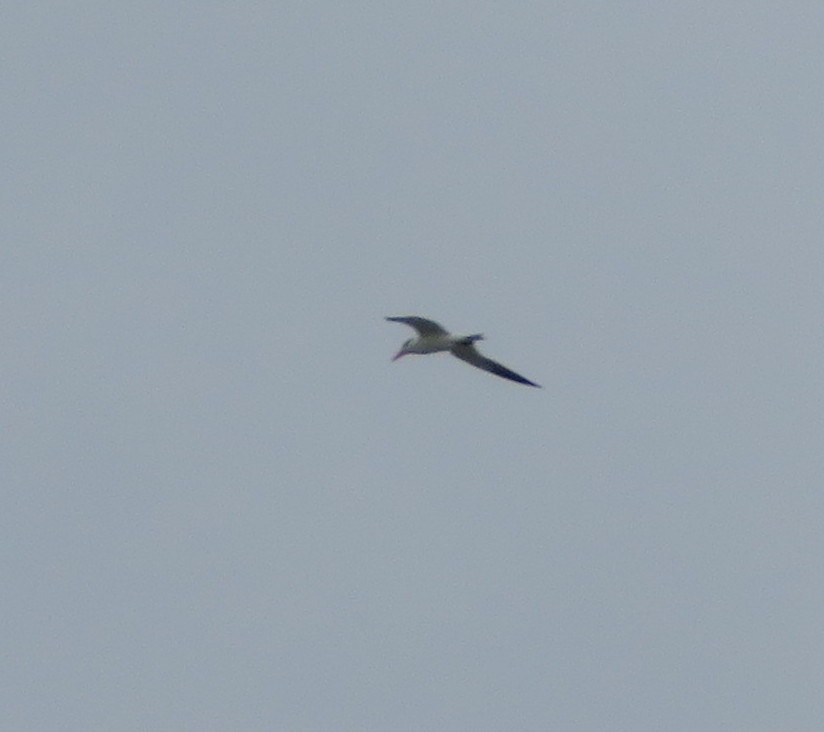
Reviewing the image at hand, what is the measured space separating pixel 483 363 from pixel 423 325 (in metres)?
2.42

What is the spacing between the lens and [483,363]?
3953 cm

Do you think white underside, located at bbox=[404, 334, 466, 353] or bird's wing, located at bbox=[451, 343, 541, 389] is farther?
bird's wing, located at bbox=[451, 343, 541, 389]

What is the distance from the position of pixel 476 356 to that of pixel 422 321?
8.52 feet

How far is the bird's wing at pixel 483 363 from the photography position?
3931 centimetres

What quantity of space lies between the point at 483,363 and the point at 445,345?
130cm

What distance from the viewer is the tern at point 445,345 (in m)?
37.4

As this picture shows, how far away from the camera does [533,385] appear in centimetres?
3906

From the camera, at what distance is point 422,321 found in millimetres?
37125

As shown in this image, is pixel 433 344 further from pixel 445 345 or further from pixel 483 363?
pixel 483 363

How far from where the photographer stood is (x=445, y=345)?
126 feet

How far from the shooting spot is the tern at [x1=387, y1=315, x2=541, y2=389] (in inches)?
1471

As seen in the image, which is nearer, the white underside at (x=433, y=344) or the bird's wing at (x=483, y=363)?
the white underside at (x=433, y=344)

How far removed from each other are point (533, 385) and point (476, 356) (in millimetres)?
1226

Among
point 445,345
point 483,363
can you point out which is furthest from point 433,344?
point 483,363
